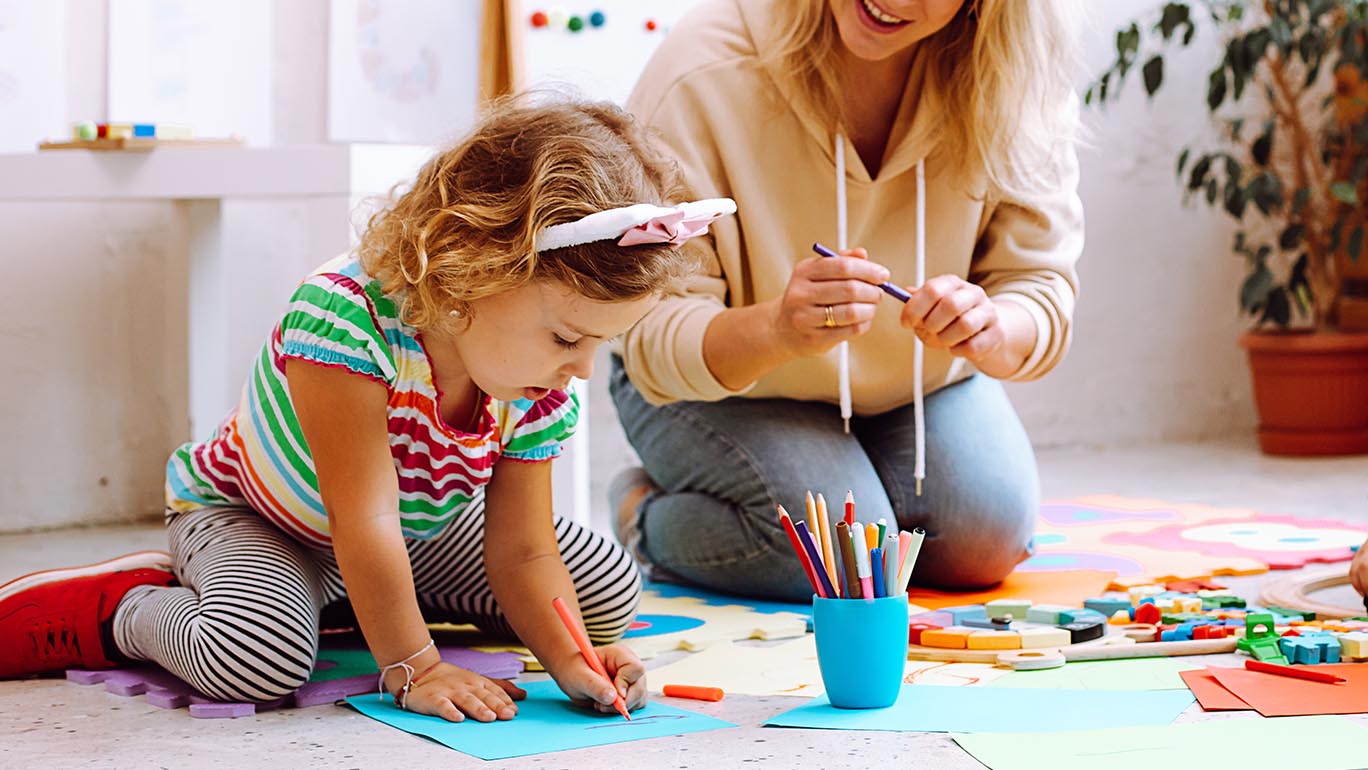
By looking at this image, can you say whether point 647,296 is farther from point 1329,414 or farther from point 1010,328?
point 1329,414

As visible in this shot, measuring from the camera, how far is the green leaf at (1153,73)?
276 cm

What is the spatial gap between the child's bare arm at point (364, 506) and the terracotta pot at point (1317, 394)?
208cm

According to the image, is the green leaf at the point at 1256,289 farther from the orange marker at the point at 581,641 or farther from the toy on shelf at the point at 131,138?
the orange marker at the point at 581,641

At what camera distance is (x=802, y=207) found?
1.55 metres

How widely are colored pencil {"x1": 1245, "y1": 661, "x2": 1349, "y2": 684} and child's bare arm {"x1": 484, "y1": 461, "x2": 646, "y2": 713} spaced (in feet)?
1.61

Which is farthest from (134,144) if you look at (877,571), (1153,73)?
(1153,73)

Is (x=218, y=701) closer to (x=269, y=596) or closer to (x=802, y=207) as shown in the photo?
(x=269, y=596)

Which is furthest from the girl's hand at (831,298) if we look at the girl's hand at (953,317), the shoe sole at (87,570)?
the shoe sole at (87,570)

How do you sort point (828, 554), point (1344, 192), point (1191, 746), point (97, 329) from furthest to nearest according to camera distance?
point (1344, 192) < point (97, 329) < point (828, 554) < point (1191, 746)

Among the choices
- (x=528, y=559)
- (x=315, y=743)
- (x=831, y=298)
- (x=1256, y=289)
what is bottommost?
(x=315, y=743)

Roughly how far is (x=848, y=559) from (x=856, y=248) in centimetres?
48

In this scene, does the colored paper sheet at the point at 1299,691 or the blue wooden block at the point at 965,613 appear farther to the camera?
the blue wooden block at the point at 965,613

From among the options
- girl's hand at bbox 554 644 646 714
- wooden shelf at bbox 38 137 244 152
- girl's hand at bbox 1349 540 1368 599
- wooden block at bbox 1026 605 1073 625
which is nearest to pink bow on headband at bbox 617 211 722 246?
girl's hand at bbox 554 644 646 714

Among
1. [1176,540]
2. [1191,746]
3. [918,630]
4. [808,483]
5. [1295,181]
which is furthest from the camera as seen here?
[1295,181]
